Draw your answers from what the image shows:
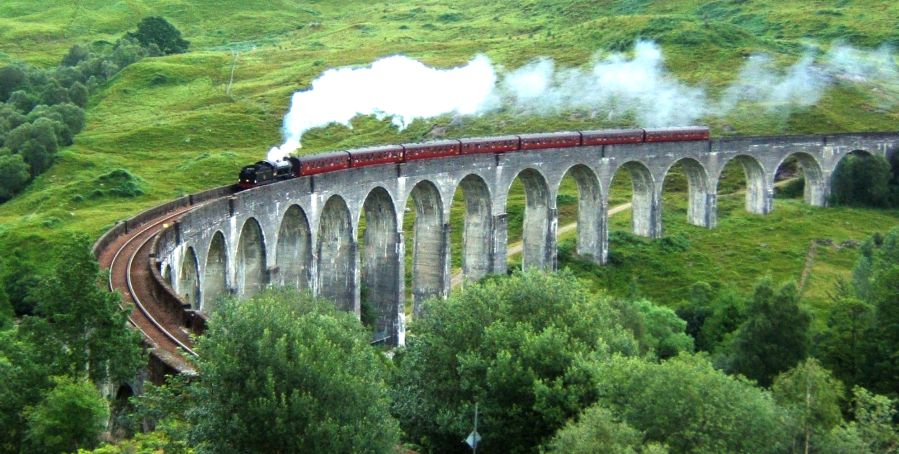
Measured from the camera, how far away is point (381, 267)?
2630 inches

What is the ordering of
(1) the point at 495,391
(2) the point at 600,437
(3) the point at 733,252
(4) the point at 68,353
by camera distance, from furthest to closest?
(3) the point at 733,252 → (1) the point at 495,391 → (4) the point at 68,353 → (2) the point at 600,437

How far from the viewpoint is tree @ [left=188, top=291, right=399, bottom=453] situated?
1025 inches

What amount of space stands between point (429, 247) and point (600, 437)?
1717 inches

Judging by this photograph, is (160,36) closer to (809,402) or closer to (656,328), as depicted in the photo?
(656,328)

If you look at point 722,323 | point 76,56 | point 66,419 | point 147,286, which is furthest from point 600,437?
point 76,56

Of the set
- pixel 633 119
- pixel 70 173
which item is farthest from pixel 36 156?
pixel 633 119

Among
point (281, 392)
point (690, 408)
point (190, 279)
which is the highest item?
point (281, 392)

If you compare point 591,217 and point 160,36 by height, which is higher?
point 160,36

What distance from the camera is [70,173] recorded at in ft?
317

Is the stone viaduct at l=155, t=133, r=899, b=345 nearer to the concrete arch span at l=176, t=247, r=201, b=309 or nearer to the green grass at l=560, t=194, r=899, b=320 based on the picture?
the concrete arch span at l=176, t=247, r=201, b=309

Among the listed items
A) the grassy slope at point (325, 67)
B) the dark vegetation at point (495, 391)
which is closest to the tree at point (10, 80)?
the grassy slope at point (325, 67)

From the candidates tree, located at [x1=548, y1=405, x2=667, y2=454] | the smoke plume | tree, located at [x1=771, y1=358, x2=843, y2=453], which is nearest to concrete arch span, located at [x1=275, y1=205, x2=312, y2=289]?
tree, located at [x1=771, y1=358, x2=843, y2=453]

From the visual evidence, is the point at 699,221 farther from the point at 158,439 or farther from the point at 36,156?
the point at 158,439

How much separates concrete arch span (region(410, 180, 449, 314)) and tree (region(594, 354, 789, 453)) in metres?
38.6
